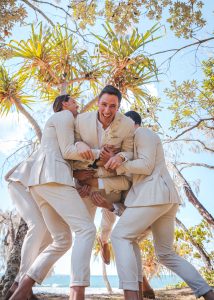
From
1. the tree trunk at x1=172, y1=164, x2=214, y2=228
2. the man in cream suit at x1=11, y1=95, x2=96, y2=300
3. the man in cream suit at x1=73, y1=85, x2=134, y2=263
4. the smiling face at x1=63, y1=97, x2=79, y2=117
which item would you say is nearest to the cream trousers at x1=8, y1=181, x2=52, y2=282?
the man in cream suit at x1=11, y1=95, x2=96, y2=300

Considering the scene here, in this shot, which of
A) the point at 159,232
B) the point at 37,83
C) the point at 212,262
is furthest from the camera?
the point at 212,262

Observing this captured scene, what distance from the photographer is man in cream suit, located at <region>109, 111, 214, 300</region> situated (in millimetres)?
2500

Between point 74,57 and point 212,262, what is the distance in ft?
25.1

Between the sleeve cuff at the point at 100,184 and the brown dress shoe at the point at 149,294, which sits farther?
the brown dress shoe at the point at 149,294

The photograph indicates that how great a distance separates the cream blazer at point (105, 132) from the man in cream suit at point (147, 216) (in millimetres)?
91

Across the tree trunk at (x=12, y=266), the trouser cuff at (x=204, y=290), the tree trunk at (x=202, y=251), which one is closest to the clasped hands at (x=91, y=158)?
the trouser cuff at (x=204, y=290)

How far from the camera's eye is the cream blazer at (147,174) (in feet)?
8.89

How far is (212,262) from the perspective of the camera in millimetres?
10742

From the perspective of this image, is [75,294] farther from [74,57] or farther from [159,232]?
[74,57]

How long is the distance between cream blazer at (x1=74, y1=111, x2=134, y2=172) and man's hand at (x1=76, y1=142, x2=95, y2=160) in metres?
0.12

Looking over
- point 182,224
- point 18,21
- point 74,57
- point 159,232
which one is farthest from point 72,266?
point 182,224

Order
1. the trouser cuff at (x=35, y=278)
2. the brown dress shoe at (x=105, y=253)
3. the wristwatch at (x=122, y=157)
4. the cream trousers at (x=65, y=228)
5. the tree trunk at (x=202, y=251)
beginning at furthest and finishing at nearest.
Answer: the tree trunk at (x=202, y=251), the brown dress shoe at (x=105, y=253), the wristwatch at (x=122, y=157), the trouser cuff at (x=35, y=278), the cream trousers at (x=65, y=228)

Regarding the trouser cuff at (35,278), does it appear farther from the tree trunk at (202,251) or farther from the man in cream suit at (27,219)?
the tree trunk at (202,251)

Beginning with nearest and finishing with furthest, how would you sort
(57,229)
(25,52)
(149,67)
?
(57,229) < (149,67) < (25,52)
